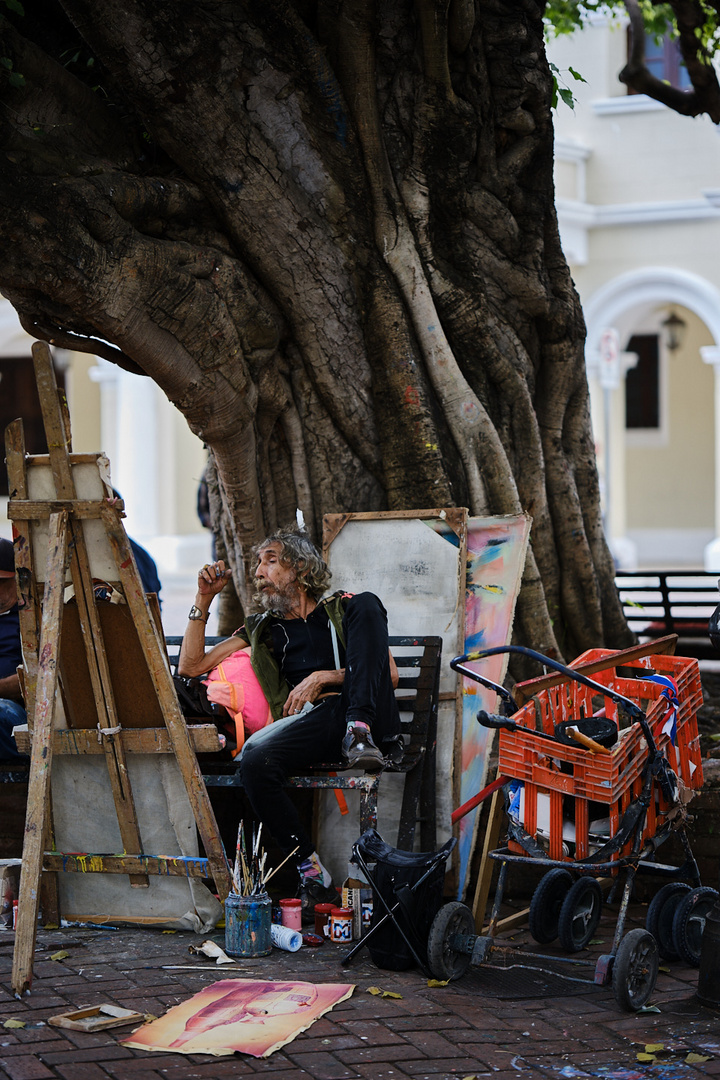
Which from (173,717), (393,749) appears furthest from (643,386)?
(173,717)

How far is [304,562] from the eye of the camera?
531 cm

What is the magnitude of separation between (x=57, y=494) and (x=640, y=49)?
700 centimetres

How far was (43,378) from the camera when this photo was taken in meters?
4.65

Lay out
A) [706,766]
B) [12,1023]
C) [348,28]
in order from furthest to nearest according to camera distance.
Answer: [348,28], [706,766], [12,1023]

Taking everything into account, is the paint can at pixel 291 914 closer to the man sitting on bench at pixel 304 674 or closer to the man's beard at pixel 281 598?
the man sitting on bench at pixel 304 674

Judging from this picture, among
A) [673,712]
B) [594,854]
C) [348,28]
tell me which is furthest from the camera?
[348,28]

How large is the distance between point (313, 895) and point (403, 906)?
682 mm

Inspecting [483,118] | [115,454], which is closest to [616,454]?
[115,454]

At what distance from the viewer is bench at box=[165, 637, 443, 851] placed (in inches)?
191

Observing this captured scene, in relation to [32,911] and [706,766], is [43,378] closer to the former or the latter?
[32,911]

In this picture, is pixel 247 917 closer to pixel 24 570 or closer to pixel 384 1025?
pixel 384 1025

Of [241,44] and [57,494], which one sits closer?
[57,494]

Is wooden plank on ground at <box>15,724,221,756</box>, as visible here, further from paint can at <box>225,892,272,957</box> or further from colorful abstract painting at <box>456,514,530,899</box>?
colorful abstract painting at <box>456,514,530,899</box>

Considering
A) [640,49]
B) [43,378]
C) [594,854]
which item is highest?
[640,49]
